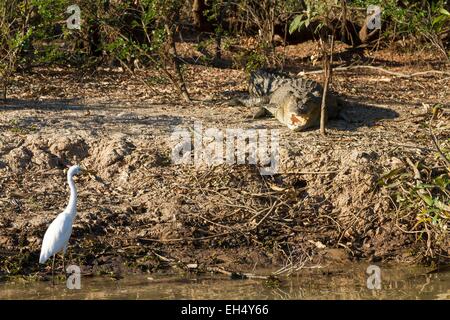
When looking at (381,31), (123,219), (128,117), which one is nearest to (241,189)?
(123,219)

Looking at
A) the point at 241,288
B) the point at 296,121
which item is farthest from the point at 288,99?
the point at 241,288

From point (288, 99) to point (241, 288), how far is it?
3.20 metres

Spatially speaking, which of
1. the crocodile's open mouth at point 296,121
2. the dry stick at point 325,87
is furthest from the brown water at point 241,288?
the crocodile's open mouth at point 296,121

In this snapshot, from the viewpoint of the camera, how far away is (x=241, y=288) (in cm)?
738

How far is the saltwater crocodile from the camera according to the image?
9703mm

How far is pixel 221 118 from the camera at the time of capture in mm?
9812

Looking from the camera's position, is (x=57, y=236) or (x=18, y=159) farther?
(x=18, y=159)

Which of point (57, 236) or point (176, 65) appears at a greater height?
point (176, 65)

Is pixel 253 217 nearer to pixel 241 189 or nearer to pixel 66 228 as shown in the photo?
pixel 241 189

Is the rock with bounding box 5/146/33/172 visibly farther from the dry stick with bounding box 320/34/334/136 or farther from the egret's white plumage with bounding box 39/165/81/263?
the dry stick with bounding box 320/34/334/136

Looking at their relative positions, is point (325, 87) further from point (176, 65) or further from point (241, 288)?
point (241, 288)

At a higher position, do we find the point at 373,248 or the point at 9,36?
the point at 9,36

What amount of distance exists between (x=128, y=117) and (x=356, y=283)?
3.28 m
